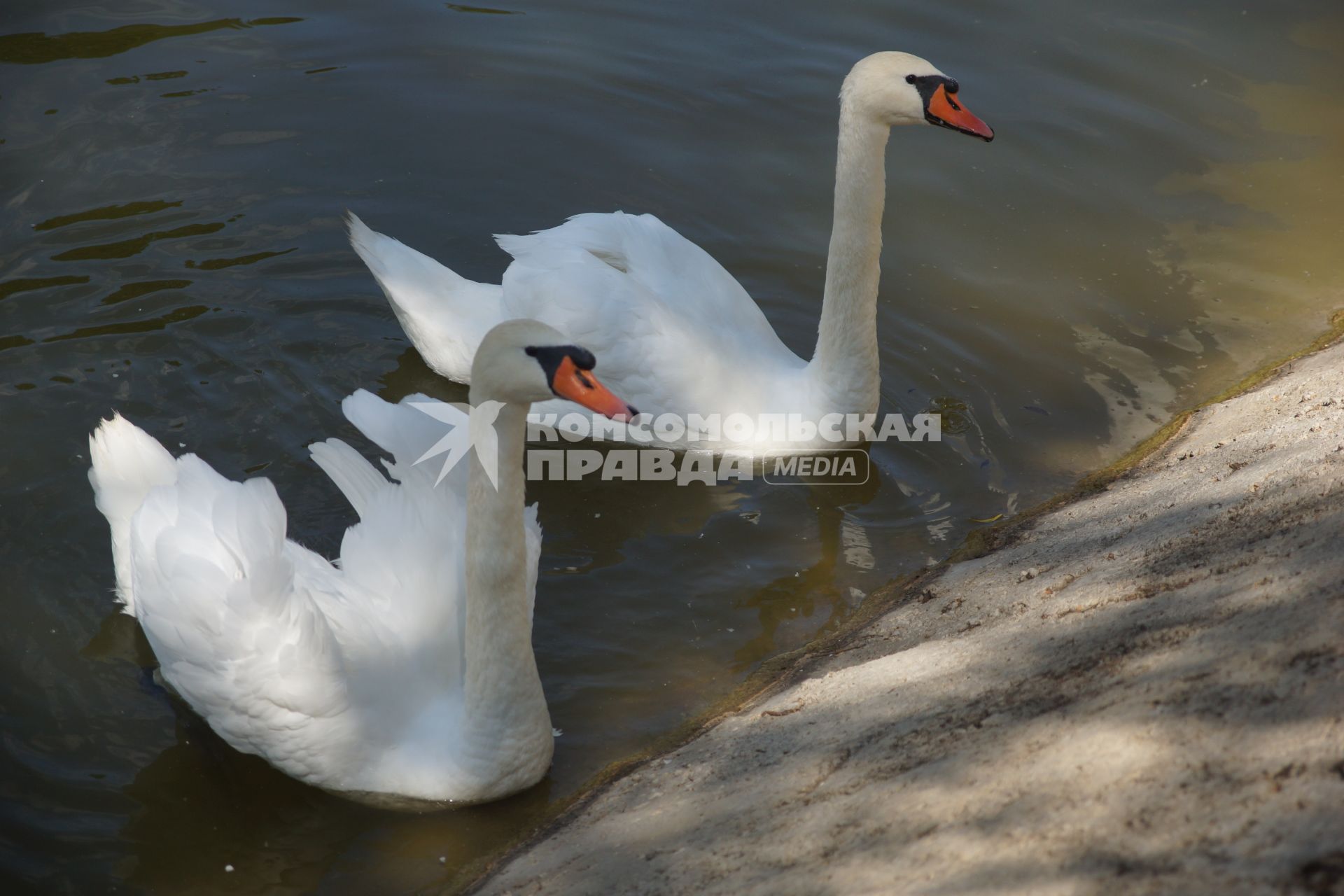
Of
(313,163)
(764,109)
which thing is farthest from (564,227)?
(764,109)

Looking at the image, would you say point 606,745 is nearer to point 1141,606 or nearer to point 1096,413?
point 1141,606

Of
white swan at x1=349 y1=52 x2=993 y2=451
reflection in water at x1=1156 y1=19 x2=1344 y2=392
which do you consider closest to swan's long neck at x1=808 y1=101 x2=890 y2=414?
white swan at x1=349 y1=52 x2=993 y2=451

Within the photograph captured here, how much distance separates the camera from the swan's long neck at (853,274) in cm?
600

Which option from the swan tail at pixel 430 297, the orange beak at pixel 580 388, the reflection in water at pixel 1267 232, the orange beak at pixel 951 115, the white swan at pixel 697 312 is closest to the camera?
the orange beak at pixel 580 388

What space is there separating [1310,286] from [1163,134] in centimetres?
199

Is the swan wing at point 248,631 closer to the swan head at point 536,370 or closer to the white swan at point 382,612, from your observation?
the white swan at point 382,612

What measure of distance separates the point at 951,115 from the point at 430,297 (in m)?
2.90

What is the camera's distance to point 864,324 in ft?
20.7

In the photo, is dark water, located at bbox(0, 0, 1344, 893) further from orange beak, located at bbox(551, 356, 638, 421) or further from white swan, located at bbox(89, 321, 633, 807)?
orange beak, located at bbox(551, 356, 638, 421)

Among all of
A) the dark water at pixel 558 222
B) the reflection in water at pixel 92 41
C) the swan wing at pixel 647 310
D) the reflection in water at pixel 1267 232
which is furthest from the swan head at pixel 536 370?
the reflection in water at pixel 92 41

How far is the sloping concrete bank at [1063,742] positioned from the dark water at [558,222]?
2.76ft

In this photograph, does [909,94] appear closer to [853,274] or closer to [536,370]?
[853,274]

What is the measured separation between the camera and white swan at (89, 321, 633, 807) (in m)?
4.18

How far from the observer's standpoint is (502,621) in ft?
14.2
